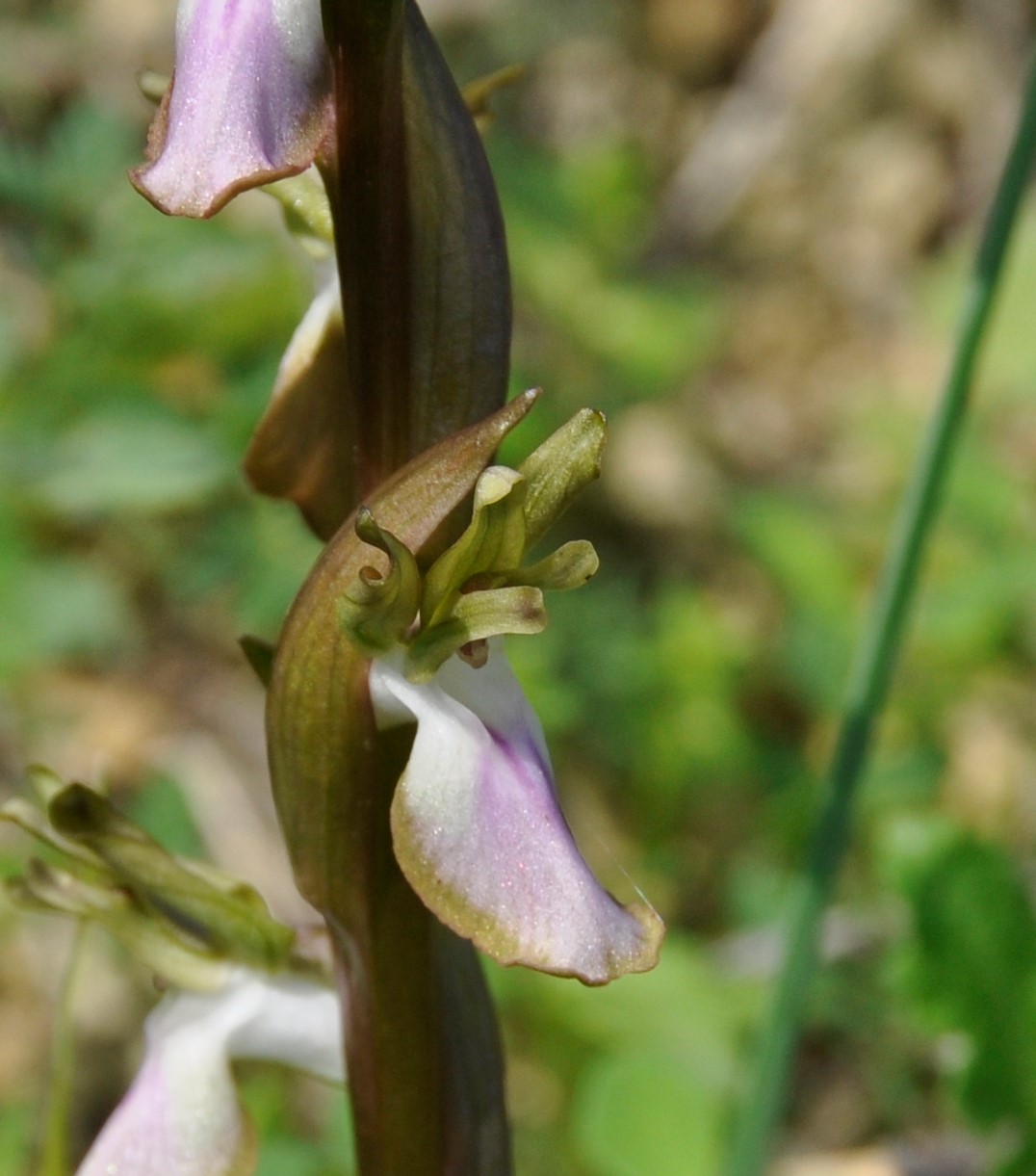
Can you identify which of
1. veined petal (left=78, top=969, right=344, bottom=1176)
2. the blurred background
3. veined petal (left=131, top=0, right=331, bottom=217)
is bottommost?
the blurred background

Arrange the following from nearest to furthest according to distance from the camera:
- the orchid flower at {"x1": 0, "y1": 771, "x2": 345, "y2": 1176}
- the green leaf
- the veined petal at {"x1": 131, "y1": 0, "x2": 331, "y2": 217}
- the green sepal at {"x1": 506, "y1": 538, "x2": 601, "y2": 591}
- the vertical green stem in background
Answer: the veined petal at {"x1": 131, "y1": 0, "x2": 331, "y2": 217} < the green sepal at {"x1": 506, "y1": 538, "x2": 601, "y2": 591} < the orchid flower at {"x1": 0, "y1": 771, "x2": 345, "y2": 1176} < the vertical green stem in background < the green leaf

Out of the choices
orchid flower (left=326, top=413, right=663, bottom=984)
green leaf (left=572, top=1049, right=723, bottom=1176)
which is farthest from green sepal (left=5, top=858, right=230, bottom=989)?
green leaf (left=572, top=1049, right=723, bottom=1176)

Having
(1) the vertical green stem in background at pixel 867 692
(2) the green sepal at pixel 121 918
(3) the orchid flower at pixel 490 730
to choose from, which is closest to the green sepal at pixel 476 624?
(3) the orchid flower at pixel 490 730

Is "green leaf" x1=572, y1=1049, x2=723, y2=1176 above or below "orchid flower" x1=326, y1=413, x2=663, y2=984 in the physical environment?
below

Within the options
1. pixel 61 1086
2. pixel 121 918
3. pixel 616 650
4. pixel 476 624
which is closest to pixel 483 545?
pixel 476 624

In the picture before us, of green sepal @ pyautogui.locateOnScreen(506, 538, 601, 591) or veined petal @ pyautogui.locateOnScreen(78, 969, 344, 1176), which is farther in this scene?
veined petal @ pyautogui.locateOnScreen(78, 969, 344, 1176)

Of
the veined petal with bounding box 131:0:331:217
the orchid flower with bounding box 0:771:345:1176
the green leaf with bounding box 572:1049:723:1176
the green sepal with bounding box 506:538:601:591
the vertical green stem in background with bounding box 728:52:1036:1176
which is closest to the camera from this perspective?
the veined petal with bounding box 131:0:331:217

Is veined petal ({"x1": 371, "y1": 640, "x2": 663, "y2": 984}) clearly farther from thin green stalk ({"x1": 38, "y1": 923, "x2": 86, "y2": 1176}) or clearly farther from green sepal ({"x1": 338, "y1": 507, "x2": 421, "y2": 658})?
thin green stalk ({"x1": 38, "y1": 923, "x2": 86, "y2": 1176})

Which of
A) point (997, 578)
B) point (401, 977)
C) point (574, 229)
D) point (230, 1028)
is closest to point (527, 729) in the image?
point (401, 977)
